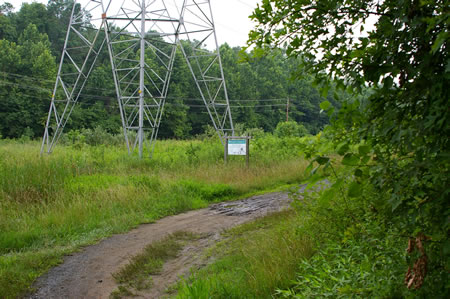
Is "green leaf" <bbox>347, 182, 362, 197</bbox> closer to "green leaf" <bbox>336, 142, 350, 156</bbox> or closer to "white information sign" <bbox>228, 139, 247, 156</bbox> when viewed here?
"green leaf" <bbox>336, 142, 350, 156</bbox>

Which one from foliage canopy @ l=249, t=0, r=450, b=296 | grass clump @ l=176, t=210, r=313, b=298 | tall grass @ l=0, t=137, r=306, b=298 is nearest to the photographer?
foliage canopy @ l=249, t=0, r=450, b=296


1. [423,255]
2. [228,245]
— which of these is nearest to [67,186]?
[228,245]

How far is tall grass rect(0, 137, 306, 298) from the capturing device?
674 cm

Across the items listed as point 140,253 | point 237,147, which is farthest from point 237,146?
point 140,253

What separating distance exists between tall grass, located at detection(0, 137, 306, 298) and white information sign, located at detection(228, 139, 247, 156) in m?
0.48

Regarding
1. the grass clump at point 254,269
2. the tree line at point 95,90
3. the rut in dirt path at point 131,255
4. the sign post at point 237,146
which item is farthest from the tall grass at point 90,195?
the tree line at point 95,90

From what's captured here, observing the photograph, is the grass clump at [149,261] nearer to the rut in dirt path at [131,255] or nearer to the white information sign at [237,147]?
the rut in dirt path at [131,255]

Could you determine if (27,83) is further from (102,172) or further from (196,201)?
(196,201)

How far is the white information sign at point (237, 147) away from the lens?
15664 millimetres

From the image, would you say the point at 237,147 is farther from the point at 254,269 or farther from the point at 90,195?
the point at 254,269

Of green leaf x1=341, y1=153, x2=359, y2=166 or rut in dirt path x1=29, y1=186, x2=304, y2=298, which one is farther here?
rut in dirt path x1=29, y1=186, x2=304, y2=298

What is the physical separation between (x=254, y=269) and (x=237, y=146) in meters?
11.5

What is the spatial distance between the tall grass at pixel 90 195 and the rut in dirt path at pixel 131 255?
30cm

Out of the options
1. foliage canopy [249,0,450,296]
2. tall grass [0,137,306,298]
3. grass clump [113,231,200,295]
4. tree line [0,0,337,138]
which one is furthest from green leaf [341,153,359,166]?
tree line [0,0,337,138]
